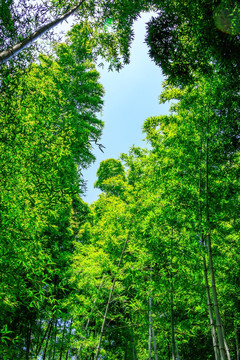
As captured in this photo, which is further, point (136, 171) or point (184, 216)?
point (136, 171)

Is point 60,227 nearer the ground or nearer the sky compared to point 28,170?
nearer the sky

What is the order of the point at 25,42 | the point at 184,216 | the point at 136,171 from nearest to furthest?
the point at 25,42 < the point at 184,216 < the point at 136,171

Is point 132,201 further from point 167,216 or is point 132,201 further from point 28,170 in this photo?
point 28,170

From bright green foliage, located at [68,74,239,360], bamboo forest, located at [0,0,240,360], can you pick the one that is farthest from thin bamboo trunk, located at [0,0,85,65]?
bright green foliage, located at [68,74,239,360]

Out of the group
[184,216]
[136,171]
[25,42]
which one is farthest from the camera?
[136,171]

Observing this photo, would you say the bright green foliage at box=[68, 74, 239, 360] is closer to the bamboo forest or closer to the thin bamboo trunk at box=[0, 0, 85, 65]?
the bamboo forest

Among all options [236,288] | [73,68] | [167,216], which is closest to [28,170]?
[167,216]

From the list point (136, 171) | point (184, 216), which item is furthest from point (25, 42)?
point (136, 171)

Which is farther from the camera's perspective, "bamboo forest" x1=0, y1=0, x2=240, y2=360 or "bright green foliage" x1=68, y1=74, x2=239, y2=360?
"bright green foliage" x1=68, y1=74, x2=239, y2=360

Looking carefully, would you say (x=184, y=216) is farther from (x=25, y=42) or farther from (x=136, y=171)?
(x=25, y=42)

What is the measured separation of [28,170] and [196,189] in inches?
121

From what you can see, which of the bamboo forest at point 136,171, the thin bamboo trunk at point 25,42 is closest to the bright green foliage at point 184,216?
the bamboo forest at point 136,171

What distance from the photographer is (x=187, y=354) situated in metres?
11.9

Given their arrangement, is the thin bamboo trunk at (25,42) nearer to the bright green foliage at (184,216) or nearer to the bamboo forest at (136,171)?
the bamboo forest at (136,171)
